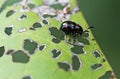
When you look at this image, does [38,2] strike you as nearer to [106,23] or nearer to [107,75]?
[106,23]

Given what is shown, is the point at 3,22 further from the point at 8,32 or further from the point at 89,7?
the point at 89,7

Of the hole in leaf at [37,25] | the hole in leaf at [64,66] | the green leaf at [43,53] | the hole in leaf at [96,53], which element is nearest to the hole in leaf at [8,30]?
the green leaf at [43,53]

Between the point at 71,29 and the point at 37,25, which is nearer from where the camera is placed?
the point at 37,25

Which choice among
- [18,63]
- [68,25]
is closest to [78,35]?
[68,25]

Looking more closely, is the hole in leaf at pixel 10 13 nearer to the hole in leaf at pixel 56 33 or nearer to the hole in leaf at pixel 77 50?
the hole in leaf at pixel 56 33

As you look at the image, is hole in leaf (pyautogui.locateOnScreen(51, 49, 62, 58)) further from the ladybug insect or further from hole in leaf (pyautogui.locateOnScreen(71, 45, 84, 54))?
the ladybug insect

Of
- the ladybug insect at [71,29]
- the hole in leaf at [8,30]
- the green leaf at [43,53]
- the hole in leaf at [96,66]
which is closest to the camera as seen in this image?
the green leaf at [43,53]

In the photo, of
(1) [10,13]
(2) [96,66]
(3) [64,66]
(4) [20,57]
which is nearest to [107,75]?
(2) [96,66]
